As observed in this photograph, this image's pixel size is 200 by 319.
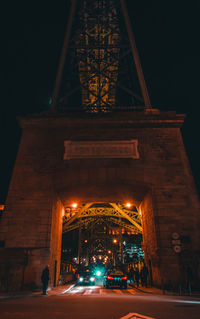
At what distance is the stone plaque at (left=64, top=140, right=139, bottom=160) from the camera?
15.4 meters

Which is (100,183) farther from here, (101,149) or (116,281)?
(116,281)

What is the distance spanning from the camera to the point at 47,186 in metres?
14.7

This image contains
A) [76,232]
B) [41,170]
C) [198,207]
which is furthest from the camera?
[76,232]

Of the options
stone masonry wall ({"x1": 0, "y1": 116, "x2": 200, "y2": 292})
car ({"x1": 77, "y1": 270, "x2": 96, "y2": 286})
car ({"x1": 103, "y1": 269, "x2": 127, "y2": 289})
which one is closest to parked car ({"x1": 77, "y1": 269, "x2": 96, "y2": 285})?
car ({"x1": 77, "y1": 270, "x2": 96, "y2": 286})

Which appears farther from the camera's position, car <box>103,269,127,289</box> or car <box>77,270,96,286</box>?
car <box>77,270,96,286</box>

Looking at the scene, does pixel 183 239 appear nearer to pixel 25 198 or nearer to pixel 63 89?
pixel 25 198

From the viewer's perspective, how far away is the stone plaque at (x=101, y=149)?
15.4 meters

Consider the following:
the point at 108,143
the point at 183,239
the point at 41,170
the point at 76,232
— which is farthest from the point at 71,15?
the point at 76,232

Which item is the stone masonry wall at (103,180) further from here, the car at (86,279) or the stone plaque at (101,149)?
the car at (86,279)

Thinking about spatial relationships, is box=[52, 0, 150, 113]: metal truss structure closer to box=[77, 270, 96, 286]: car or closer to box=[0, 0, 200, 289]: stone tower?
box=[0, 0, 200, 289]: stone tower

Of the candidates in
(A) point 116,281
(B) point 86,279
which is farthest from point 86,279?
(A) point 116,281

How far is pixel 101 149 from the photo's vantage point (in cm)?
1567

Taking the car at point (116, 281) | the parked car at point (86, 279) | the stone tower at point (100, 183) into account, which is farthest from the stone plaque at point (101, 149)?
the parked car at point (86, 279)

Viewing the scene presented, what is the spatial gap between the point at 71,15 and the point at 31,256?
20.7 m
